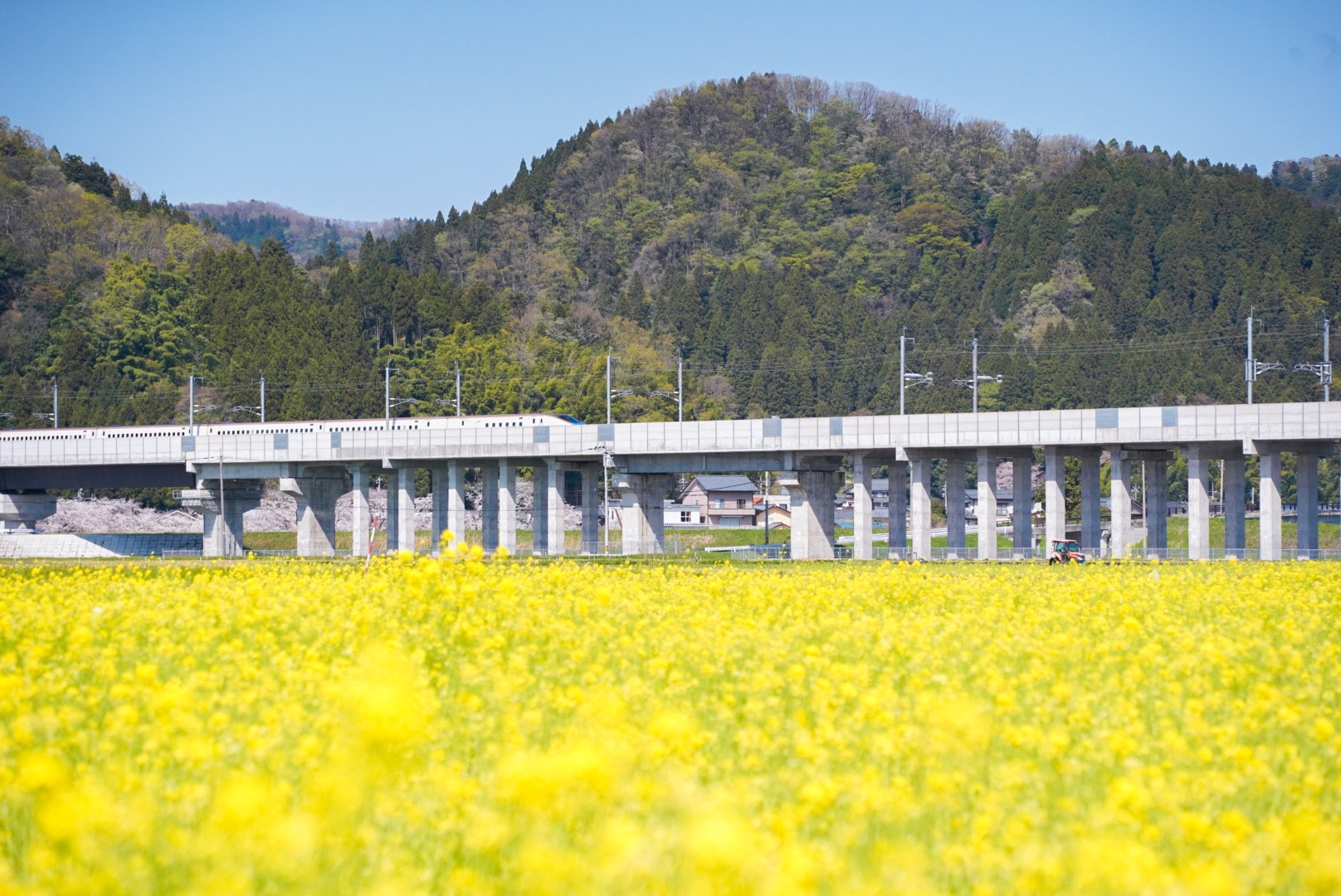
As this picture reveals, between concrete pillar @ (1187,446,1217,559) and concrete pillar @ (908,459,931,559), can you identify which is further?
concrete pillar @ (908,459,931,559)

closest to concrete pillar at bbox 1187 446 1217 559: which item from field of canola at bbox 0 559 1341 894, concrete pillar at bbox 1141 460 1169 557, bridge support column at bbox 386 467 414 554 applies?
concrete pillar at bbox 1141 460 1169 557

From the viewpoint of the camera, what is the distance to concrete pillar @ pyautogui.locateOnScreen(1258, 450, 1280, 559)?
54.8 metres

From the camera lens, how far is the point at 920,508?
2474 inches

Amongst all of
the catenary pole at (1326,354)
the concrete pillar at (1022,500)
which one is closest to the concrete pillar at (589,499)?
the concrete pillar at (1022,500)

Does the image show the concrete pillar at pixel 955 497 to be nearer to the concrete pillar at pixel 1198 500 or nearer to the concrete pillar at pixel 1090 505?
the concrete pillar at pixel 1090 505

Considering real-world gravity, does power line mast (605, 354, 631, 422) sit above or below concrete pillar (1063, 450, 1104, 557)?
above

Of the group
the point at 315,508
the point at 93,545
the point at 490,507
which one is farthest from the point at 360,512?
the point at 93,545

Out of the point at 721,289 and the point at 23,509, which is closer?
the point at 23,509

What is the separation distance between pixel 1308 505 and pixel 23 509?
64.7m

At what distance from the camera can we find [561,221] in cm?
16050

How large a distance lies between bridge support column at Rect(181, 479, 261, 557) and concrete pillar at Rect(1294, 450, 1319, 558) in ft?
160

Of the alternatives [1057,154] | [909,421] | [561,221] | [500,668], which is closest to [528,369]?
[561,221]

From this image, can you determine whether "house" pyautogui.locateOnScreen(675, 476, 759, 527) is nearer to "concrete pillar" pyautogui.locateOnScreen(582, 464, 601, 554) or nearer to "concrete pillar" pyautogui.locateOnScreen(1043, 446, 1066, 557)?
"concrete pillar" pyautogui.locateOnScreen(582, 464, 601, 554)

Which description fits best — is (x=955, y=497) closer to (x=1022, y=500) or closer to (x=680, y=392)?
(x=1022, y=500)
